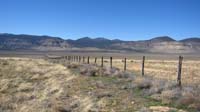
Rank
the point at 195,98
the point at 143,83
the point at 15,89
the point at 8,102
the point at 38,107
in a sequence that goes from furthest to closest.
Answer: the point at 15,89 < the point at 143,83 < the point at 8,102 < the point at 38,107 < the point at 195,98

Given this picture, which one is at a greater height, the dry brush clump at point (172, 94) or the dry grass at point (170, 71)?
the dry brush clump at point (172, 94)

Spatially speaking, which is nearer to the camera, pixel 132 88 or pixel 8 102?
pixel 8 102

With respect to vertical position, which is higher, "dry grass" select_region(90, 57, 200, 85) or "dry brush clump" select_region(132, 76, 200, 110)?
"dry brush clump" select_region(132, 76, 200, 110)

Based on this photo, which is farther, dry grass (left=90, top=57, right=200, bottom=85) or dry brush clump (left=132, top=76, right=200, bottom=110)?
dry grass (left=90, top=57, right=200, bottom=85)

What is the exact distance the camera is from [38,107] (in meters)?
13.8

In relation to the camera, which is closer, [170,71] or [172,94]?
[172,94]

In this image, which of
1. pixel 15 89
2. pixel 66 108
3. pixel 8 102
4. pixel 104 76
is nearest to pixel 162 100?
pixel 66 108

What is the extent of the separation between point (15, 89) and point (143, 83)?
25.6 feet

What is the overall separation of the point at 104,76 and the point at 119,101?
1178cm

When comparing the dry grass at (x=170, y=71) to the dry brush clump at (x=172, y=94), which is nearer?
the dry brush clump at (x=172, y=94)

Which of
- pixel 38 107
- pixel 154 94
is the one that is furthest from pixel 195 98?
pixel 38 107

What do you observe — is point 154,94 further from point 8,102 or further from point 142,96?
point 8,102

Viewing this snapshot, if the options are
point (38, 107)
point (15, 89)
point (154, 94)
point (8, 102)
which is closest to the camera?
point (38, 107)

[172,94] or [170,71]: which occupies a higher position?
[172,94]
